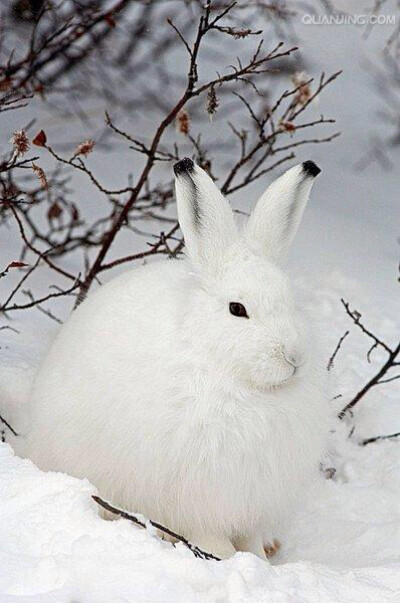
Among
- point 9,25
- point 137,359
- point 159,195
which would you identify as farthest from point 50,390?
point 9,25

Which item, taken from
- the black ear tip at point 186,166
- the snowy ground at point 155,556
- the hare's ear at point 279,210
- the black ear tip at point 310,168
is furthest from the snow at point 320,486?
the black ear tip at point 186,166

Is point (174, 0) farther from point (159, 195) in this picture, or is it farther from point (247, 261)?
point (247, 261)

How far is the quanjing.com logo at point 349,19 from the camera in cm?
414

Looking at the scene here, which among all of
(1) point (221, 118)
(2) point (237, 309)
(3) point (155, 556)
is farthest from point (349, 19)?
(3) point (155, 556)

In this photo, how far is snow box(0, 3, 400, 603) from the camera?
1587mm

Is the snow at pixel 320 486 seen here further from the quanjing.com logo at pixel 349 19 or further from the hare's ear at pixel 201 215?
the hare's ear at pixel 201 215

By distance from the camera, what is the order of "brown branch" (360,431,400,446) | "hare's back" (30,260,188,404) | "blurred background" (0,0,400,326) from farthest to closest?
"blurred background" (0,0,400,326) < "brown branch" (360,431,400,446) < "hare's back" (30,260,188,404)

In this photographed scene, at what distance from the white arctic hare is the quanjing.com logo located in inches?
87.0

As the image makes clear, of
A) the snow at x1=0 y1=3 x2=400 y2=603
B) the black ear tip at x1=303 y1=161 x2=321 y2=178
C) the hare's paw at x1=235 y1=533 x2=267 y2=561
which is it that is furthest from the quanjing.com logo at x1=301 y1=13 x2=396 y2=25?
the hare's paw at x1=235 y1=533 x2=267 y2=561

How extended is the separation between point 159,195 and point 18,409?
100 cm

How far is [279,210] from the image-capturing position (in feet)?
7.35

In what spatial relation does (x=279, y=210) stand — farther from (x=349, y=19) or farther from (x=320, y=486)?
(x=349, y=19)

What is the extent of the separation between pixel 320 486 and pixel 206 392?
85 centimetres

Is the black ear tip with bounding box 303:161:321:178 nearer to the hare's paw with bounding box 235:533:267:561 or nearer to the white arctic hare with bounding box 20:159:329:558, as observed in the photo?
the white arctic hare with bounding box 20:159:329:558
